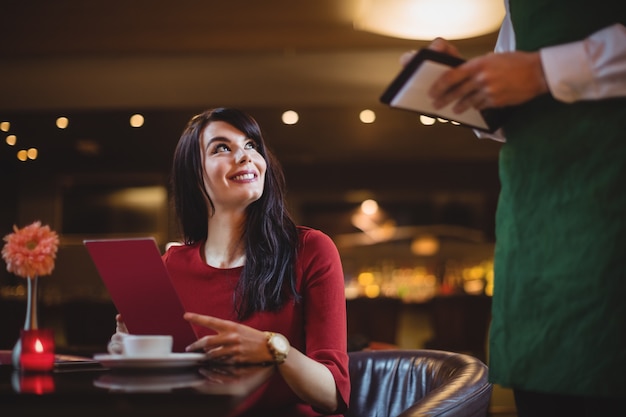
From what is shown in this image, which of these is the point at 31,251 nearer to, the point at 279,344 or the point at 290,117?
the point at 279,344

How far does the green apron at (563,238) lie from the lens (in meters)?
0.95

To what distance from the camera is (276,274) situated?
5.59 feet

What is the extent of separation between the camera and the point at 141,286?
4.39 ft

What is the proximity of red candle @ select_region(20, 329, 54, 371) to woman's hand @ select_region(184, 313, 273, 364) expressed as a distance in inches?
11.8

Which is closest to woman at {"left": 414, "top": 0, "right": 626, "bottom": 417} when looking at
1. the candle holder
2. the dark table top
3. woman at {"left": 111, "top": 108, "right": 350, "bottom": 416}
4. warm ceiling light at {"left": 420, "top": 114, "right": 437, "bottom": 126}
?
the dark table top

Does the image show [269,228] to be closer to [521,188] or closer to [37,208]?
[521,188]

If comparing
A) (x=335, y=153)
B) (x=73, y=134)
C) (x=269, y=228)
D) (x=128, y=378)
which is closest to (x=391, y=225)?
(x=335, y=153)

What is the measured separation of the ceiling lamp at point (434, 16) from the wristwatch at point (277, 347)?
102 inches

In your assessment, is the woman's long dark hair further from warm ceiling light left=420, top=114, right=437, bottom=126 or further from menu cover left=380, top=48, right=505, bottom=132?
warm ceiling light left=420, top=114, right=437, bottom=126

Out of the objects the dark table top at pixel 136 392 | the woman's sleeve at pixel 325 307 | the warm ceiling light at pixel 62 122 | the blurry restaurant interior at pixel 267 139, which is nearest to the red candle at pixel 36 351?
the dark table top at pixel 136 392

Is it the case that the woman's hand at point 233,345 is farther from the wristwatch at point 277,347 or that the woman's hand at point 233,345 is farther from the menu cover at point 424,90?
the menu cover at point 424,90

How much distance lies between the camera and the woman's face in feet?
5.93

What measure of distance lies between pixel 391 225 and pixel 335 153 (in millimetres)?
1699

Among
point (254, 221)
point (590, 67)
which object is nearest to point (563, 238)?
point (590, 67)
